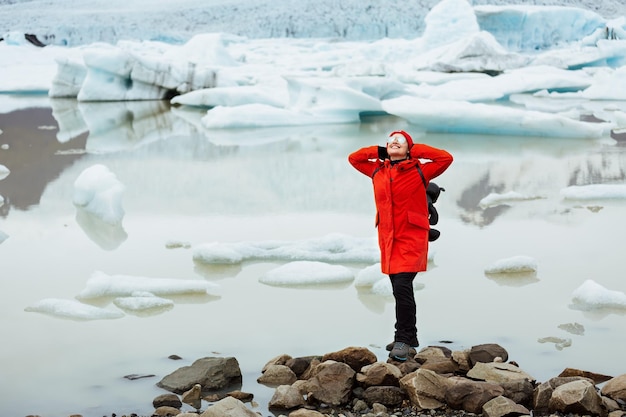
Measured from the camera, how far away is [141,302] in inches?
123

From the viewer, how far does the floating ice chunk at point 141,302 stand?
311 centimetres

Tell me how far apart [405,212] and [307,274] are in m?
0.99

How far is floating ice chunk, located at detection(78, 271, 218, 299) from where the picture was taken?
3.26 meters


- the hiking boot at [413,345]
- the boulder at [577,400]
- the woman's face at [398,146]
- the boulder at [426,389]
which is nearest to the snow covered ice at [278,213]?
the hiking boot at [413,345]

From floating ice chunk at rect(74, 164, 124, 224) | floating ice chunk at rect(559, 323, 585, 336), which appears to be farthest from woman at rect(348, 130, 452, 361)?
floating ice chunk at rect(74, 164, 124, 224)

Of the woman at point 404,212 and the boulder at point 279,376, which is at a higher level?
the woman at point 404,212

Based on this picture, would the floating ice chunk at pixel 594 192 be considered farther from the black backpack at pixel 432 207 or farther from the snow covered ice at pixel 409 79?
the snow covered ice at pixel 409 79

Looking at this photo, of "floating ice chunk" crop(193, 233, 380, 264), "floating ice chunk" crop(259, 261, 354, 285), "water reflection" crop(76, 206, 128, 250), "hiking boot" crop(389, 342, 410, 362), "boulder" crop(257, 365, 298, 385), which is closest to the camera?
"boulder" crop(257, 365, 298, 385)

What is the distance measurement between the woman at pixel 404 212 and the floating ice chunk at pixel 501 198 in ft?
8.20

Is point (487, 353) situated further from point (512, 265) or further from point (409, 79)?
point (409, 79)

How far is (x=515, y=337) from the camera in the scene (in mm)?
2736

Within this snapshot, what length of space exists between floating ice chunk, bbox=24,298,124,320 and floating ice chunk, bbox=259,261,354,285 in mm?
673

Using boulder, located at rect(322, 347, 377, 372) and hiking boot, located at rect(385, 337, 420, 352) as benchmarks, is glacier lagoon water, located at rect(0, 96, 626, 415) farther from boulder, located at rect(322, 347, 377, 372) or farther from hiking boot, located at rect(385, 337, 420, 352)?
boulder, located at rect(322, 347, 377, 372)

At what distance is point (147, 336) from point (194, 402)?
0.62 metres
